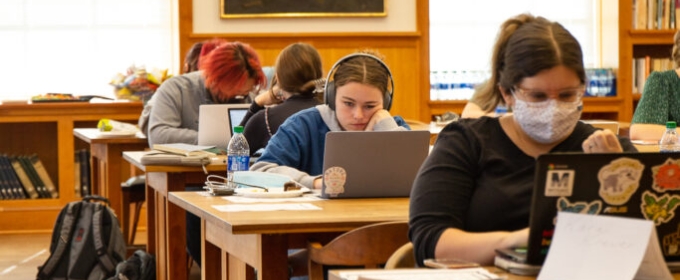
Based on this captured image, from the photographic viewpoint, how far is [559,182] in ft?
5.96

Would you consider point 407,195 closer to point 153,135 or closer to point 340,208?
point 340,208

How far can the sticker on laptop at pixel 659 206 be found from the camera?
6.18 feet

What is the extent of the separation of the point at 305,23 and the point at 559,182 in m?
5.99

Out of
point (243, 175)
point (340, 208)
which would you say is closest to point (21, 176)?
point (243, 175)

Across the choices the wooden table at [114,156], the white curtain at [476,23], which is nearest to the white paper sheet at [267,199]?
the wooden table at [114,156]

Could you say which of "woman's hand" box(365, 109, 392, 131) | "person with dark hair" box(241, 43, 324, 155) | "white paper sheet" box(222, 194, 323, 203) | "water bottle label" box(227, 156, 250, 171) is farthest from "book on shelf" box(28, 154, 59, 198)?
"white paper sheet" box(222, 194, 323, 203)

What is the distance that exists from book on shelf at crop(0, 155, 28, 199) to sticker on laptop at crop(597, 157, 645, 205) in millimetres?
6153

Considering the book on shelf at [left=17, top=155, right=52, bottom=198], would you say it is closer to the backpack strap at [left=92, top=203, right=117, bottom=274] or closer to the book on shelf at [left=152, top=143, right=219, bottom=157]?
the backpack strap at [left=92, top=203, right=117, bottom=274]

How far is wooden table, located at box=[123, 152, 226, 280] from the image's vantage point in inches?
178

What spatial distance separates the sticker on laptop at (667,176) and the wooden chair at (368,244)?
2.88 ft

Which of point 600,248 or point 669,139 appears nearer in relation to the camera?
point 600,248

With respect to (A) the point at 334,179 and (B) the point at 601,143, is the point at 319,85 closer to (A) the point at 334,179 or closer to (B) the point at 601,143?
(A) the point at 334,179

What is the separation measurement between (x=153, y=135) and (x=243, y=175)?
2.28 m

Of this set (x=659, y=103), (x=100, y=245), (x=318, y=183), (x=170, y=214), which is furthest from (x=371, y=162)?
(x=100, y=245)
